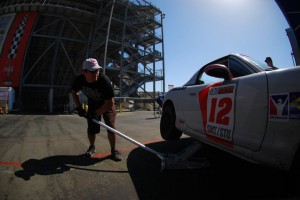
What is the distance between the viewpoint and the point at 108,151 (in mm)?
3967

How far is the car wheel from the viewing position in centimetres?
369

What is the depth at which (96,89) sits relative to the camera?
3.41 meters

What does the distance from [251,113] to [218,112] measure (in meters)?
0.48

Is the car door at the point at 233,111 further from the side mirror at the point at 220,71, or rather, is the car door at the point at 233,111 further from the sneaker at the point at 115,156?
the sneaker at the point at 115,156

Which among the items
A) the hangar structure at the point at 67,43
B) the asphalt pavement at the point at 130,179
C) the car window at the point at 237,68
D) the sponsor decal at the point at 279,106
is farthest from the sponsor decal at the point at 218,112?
the hangar structure at the point at 67,43

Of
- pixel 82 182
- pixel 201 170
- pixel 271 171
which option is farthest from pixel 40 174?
pixel 271 171

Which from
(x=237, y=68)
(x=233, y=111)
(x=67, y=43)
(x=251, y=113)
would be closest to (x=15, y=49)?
(x=67, y=43)

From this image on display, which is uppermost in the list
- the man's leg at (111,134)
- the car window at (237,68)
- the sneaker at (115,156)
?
the car window at (237,68)

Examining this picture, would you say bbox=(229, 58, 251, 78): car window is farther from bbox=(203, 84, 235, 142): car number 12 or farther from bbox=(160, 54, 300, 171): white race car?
bbox=(203, 84, 235, 142): car number 12

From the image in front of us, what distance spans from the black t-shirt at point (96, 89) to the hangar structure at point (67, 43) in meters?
17.7

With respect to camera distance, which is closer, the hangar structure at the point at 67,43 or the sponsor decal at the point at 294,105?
the sponsor decal at the point at 294,105

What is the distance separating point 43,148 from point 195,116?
2.91 meters

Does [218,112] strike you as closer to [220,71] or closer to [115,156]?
[220,71]

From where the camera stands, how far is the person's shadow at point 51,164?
276 centimetres
